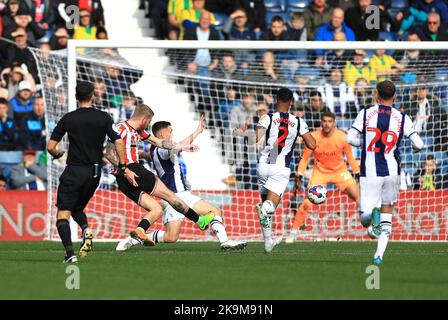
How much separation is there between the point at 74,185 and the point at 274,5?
11.7 metres

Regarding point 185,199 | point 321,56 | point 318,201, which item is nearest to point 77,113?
point 185,199

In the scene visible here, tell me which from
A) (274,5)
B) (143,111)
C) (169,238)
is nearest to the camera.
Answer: (143,111)

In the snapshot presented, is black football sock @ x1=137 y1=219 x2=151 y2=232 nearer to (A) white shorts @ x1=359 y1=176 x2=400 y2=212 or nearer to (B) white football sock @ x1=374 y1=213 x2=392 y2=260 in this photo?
(A) white shorts @ x1=359 y1=176 x2=400 y2=212

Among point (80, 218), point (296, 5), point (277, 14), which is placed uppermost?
point (296, 5)

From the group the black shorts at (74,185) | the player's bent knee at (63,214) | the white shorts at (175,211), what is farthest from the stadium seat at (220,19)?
the player's bent knee at (63,214)

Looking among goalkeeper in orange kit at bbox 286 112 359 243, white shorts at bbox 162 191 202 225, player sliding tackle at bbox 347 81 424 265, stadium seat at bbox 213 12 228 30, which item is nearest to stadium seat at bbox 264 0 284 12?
stadium seat at bbox 213 12 228 30

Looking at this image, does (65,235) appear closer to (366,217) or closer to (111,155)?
(111,155)

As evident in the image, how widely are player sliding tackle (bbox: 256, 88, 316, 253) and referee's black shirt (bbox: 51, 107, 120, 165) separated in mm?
2600

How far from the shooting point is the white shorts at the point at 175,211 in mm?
15969

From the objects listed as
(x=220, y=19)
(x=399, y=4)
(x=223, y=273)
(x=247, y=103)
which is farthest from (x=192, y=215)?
(x=399, y=4)

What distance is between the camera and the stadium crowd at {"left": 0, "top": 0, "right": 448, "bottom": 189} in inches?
825

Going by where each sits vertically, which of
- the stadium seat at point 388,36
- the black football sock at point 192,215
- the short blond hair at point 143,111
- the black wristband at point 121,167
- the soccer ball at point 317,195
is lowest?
the black football sock at point 192,215

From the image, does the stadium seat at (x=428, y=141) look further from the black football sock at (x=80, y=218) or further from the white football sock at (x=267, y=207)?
the black football sock at (x=80, y=218)

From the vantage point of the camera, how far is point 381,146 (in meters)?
13.6
